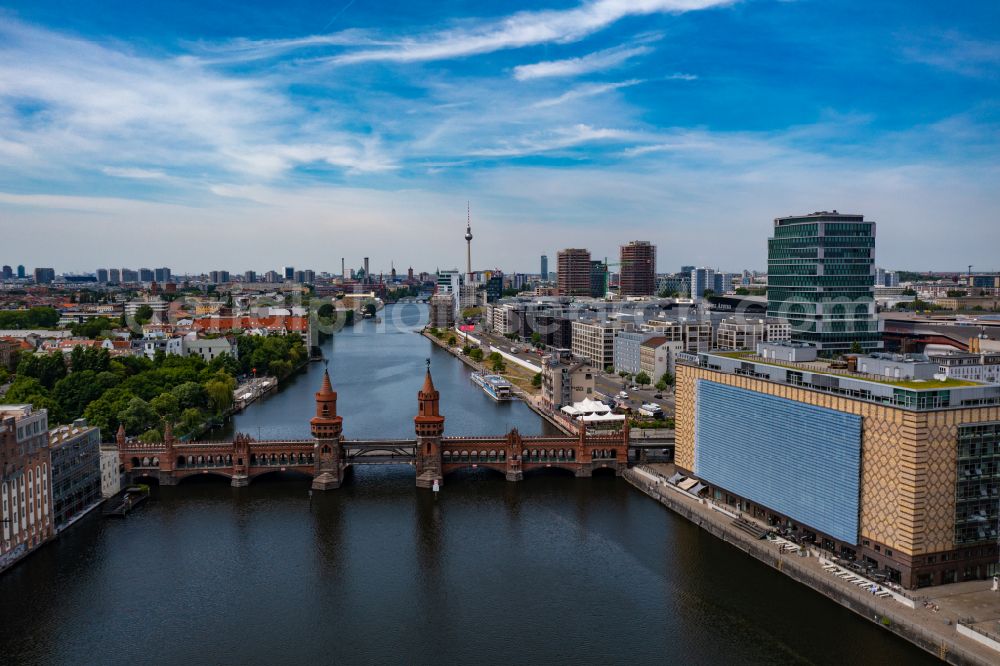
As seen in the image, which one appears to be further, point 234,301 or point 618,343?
point 234,301

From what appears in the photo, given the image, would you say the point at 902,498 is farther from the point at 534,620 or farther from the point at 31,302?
the point at 31,302

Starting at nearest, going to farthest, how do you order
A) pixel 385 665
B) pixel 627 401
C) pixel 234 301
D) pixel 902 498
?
pixel 385 665 → pixel 902 498 → pixel 627 401 → pixel 234 301

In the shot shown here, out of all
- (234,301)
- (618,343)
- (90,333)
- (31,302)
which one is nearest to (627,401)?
(618,343)

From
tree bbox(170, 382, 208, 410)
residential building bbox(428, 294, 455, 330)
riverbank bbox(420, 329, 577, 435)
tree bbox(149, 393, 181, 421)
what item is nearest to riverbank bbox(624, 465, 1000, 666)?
riverbank bbox(420, 329, 577, 435)

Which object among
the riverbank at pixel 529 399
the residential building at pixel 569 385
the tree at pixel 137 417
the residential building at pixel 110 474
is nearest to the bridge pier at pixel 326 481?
the residential building at pixel 110 474

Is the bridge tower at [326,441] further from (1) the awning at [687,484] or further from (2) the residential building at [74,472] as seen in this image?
(1) the awning at [687,484]

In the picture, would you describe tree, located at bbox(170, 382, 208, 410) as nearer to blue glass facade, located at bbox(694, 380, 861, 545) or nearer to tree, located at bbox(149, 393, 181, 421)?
tree, located at bbox(149, 393, 181, 421)

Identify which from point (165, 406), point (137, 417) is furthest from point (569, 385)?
point (137, 417)
